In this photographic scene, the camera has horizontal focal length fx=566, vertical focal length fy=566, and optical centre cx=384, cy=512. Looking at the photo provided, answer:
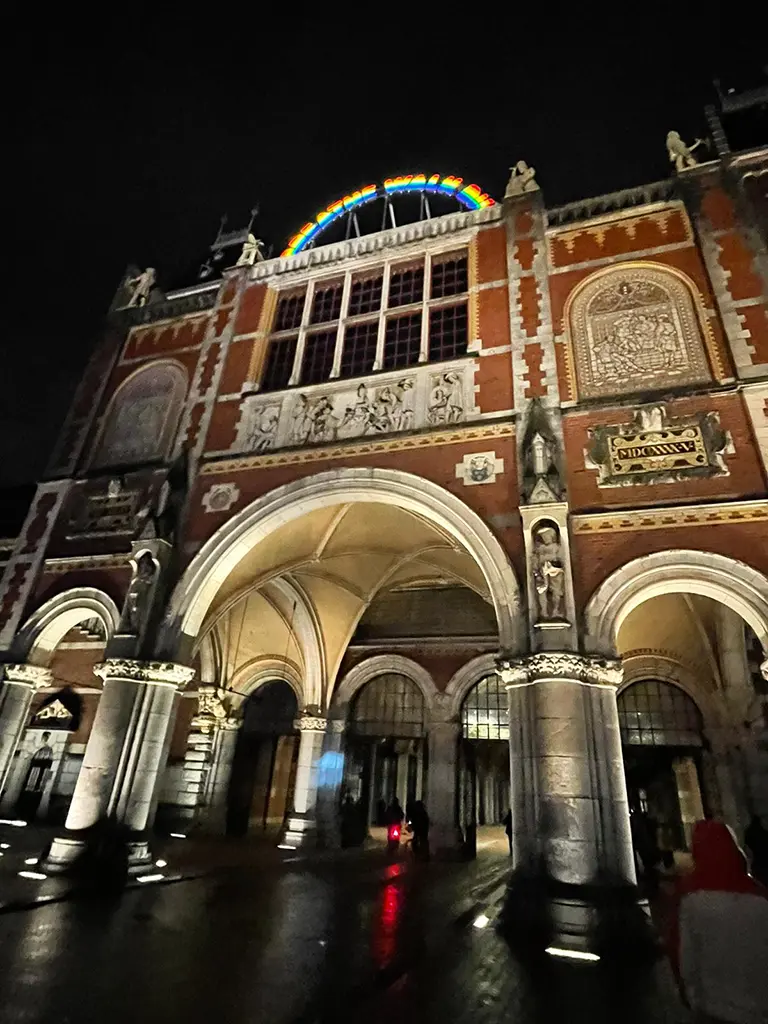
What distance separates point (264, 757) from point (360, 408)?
36.2ft

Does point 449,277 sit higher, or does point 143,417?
point 449,277

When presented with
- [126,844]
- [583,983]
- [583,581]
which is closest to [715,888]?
[583,983]

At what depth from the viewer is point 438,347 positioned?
1212cm

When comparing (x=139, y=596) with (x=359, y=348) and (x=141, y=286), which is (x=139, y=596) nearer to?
(x=359, y=348)

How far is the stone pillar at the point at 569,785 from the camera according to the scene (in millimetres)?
6469

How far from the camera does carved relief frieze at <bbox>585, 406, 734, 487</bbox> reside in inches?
338

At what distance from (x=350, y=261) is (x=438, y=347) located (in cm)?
367

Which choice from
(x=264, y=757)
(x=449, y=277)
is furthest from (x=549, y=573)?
(x=264, y=757)

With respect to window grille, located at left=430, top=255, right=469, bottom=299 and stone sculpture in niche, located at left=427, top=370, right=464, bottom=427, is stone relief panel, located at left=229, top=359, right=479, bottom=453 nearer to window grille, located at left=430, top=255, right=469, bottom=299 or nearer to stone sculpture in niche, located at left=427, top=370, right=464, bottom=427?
stone sculpture in niche, located at left=427, top=370, right=464, bottom=427

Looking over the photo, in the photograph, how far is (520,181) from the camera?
12.9 meters

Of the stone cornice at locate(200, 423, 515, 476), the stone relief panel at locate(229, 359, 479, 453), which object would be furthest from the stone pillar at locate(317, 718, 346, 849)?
the stone relief panel at locate(229, 359, 479, 453)

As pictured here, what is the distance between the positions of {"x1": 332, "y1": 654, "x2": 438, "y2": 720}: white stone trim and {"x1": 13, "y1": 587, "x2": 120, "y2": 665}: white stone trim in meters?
6.64

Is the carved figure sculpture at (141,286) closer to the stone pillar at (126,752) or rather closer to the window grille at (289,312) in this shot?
the window grille at (289,312)

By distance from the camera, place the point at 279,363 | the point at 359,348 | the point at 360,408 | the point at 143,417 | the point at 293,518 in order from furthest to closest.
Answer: the point at 143,417
the point at 279,363
the point at 359,348
the point at 360,408
the point at 293,518
